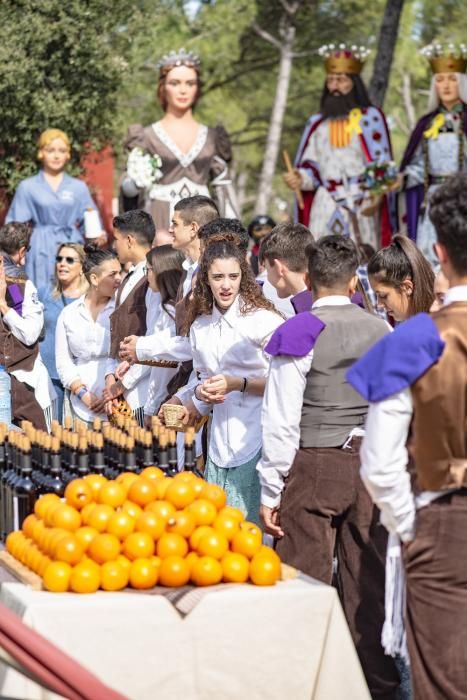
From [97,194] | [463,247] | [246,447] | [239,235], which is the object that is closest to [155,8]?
[97,194]

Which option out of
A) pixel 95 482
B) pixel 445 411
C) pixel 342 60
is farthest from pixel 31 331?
pixel 342 60

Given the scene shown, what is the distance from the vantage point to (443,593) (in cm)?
384

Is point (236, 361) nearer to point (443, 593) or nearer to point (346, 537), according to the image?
point (346, 537)

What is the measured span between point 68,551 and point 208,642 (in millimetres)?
514

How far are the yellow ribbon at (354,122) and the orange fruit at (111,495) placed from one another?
26.0ft

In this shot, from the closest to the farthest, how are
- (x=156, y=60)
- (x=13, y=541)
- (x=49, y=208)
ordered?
(x=13, y=541) → (x=49, y=208) → (x=156, y=60)

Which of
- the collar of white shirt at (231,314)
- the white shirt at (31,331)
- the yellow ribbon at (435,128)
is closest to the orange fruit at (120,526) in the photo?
the collar of white shirt at (231,314)

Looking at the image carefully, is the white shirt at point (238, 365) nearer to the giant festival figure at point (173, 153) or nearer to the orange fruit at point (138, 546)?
the orange fruit at point (138, 546)

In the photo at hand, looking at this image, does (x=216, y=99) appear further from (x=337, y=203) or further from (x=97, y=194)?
(x=337, y=203)

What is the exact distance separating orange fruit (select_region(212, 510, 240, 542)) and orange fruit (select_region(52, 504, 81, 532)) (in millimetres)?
451

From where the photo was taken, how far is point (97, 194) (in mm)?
15305

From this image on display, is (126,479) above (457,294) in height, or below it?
below

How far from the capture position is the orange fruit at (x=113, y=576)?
154 inches

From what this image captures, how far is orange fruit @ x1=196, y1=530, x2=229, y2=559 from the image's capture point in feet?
13.3
